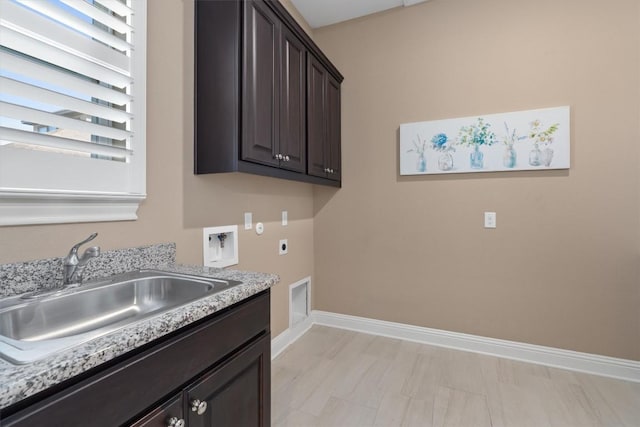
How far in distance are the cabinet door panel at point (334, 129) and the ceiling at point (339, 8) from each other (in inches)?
24.1

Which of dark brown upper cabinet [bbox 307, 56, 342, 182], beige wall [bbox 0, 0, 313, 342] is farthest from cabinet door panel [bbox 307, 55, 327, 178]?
beige wall [bbox 0, 0, 313, 342]

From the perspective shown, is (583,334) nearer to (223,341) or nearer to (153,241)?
(223,341)

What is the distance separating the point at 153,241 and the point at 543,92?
2737 mm

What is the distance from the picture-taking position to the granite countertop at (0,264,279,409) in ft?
1.67

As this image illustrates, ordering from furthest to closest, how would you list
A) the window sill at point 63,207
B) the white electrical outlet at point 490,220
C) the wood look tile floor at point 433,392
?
the white electrical outlet at point 490,220, the wood look tile floor at point 433,392, the window sill at point 63,207

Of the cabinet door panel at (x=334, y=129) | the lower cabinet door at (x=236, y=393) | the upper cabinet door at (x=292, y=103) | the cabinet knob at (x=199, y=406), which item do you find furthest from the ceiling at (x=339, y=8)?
the cabinet knob at (x=199, y=406)

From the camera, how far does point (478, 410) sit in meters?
1.72

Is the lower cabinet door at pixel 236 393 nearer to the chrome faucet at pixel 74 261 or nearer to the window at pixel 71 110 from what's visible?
the chrome faucet at pixel 74 261

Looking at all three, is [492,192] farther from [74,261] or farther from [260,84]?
[74,261]

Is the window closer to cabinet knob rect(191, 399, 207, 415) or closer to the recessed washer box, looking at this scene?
the recessed washer box

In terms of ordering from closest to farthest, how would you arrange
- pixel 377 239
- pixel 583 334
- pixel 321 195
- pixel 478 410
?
pixel 478 410, pixel 583 334, pixel 377 239, pixel 321 195

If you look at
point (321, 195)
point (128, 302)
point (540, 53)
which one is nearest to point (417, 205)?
point (321, 195)

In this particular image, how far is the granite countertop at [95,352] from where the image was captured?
1.67ft

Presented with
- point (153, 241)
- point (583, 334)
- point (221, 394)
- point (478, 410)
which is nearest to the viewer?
point (221, 394)
